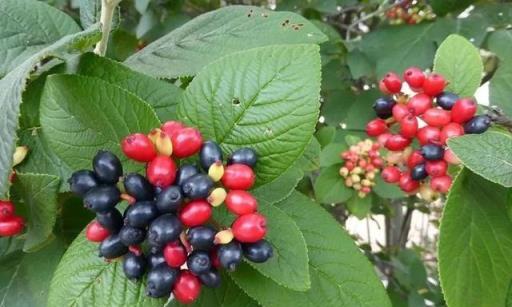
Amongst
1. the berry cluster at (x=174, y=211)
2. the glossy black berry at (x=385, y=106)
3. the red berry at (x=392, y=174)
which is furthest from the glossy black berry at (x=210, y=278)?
the red berry at (x=392, y=174)

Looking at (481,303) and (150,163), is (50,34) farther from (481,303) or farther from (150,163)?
(481,303)

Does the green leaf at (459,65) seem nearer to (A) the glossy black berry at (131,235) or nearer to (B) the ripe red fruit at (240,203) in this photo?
(B) the ripe red fruit at (240,203)

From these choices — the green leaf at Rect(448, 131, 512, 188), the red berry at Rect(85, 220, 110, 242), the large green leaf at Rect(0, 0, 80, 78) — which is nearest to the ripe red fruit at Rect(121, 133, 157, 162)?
the red berry at Rect(85, 220, 110, 242)

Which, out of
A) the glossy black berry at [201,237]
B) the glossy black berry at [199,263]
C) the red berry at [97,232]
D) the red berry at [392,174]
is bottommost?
the red berry at [392,174]

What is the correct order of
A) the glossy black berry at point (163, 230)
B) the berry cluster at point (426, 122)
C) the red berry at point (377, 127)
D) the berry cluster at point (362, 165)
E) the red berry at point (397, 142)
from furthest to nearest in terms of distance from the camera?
the berry cluster at point (362, 165), the red berry at point (377, 127), the red berry at point (397, 142), the berry cluster at point (426, 122), the glossy black berry at point (163, 230)

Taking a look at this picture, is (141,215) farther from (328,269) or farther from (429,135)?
(429,135)

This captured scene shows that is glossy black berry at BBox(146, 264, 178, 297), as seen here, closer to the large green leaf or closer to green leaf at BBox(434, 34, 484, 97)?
the large green leaf
